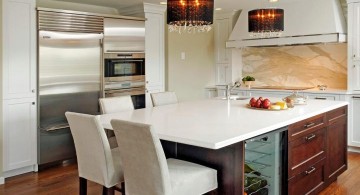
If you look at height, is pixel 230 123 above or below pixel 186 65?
below

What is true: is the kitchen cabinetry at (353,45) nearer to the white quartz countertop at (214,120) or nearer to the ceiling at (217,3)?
the ceiling at (217,3)

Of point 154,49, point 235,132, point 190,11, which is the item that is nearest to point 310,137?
point 235,132

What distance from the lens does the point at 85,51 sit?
480 centimetres

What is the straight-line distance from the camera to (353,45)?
5.12 m

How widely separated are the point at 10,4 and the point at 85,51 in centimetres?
109

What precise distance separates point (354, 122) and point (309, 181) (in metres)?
2.35

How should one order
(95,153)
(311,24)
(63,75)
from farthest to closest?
(311,24) < (63,75) < (95,153)

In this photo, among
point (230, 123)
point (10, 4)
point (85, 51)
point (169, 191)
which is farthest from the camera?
point (85, 51)

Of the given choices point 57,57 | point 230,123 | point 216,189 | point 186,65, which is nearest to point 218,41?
point 186,65

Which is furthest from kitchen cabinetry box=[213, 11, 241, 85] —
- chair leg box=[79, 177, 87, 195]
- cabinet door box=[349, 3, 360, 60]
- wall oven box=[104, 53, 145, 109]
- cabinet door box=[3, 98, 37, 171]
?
chair leg box=[79, 177, 87, 195]

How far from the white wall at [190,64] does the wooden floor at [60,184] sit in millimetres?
2450

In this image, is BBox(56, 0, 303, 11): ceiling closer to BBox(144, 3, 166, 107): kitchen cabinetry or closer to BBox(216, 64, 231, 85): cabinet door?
BBox(144, 3, 166, 107): kitchen cabinetry

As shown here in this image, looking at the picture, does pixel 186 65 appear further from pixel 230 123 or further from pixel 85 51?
pixel 230 123

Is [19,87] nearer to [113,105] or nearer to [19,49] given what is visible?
[19,49]
